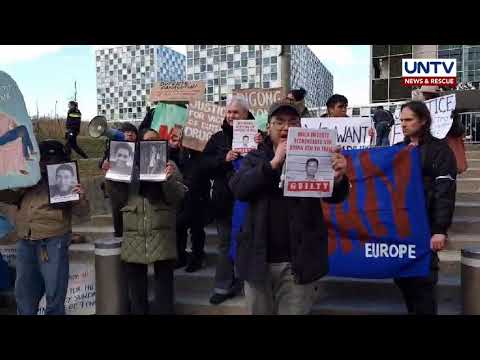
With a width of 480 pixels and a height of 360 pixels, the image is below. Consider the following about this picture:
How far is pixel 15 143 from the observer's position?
3.80 metres

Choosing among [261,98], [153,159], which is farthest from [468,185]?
[153,159]

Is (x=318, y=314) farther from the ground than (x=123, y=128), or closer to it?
closer to it

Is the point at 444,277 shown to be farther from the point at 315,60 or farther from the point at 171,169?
the point at 315,60

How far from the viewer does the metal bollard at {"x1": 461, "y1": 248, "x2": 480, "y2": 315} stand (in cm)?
335

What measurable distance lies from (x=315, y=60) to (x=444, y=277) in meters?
69.9

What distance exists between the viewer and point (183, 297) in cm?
458

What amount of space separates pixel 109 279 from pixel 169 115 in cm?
231

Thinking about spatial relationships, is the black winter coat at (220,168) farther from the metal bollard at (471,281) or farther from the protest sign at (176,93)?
the metal bollard at (471,281)

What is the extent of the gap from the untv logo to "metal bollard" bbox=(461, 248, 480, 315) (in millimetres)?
15612

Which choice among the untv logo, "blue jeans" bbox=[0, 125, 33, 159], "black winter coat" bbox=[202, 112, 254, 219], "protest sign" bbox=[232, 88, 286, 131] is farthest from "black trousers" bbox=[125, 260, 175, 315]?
the untv logo

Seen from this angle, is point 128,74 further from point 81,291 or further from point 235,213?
point 235,213

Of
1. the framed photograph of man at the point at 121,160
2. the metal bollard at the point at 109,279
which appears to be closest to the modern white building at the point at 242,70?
the metal bollard at the point at 109,279
